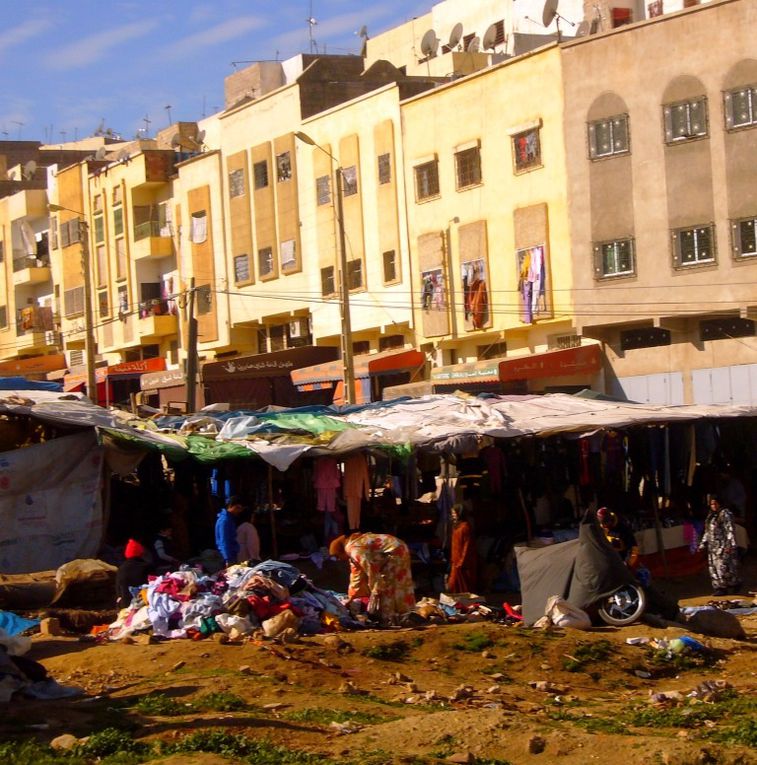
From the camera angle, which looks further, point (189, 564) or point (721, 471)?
point (721, 471)

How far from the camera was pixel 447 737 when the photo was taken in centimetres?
973

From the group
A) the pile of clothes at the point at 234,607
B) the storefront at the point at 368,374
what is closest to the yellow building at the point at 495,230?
the storefront at the point at 368,374

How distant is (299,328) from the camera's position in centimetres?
4478

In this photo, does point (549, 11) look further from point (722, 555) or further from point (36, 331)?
point (722, 555)

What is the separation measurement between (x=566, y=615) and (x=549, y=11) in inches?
1351

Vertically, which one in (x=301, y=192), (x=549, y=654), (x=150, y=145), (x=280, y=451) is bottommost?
(x=549, y=654)

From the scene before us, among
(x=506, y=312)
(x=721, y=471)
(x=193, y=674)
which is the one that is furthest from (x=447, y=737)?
(x=506, y=312)

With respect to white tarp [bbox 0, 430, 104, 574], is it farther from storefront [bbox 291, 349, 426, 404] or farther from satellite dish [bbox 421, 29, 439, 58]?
satellite dish [bbox 421, 29, 439, 58]

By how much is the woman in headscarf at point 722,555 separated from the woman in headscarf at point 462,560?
10.1 feet

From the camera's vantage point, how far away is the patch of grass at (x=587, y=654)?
13384mm

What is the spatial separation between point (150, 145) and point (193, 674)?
44728mm

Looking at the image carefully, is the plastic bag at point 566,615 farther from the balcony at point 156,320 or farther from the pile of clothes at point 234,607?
the balcony at point 156,320

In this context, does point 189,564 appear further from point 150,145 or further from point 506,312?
point 150,145

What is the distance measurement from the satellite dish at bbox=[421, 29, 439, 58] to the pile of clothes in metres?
38.5
